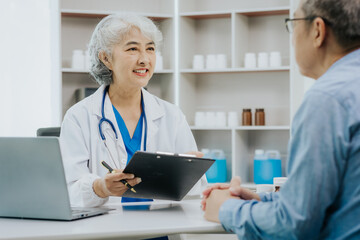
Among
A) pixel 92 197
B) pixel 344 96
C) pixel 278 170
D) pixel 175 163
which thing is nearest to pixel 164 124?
pixel 92 197

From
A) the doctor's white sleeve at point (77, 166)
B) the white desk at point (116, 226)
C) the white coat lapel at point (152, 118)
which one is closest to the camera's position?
the white desk at point (116, 226)

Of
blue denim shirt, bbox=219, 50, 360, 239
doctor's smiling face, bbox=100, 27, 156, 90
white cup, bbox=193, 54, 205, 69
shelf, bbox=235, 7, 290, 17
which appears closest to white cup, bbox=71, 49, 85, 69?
white cup, bbox=193, 54, 205, 69

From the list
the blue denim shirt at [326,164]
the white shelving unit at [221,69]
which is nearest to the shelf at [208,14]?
the white shelving unit at [221,69]

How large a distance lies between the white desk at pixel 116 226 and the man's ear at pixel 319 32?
21.7 inches

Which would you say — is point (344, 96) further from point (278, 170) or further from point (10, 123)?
point (10, 123)

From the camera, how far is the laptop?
136cm

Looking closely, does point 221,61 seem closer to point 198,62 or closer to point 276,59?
point 198,62

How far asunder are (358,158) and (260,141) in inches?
135

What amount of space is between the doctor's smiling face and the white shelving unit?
2.05 metres

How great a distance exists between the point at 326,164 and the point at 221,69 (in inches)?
127

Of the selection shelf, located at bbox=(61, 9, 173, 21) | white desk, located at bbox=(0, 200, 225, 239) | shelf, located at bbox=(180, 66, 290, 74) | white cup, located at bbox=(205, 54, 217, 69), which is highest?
shelf, located at bbox=(61, 9, 173, 21)

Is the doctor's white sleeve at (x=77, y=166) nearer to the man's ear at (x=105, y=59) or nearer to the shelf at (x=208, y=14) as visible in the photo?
the man's ear at (x=105, y=59)

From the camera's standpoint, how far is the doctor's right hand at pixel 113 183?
1512 mm

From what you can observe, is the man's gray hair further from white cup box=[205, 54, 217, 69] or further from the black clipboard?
white cup box=[205, 54, 217, 69]
